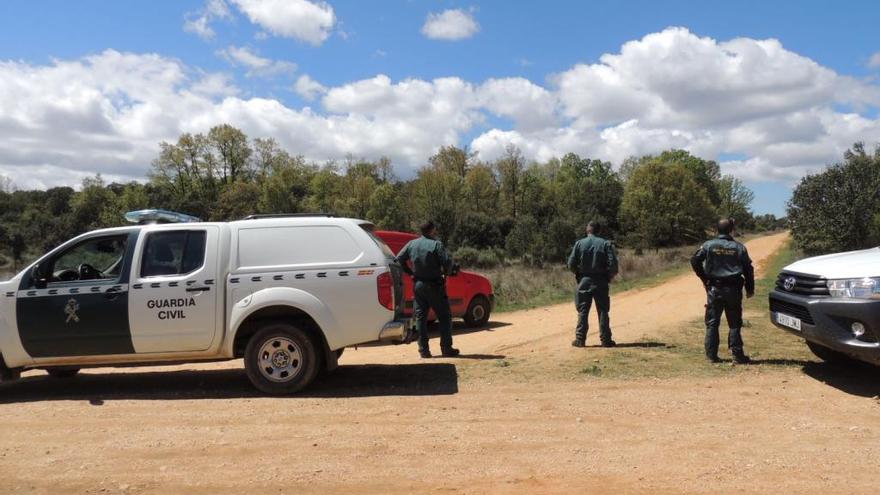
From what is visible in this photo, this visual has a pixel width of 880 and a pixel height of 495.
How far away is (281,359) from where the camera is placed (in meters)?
6.68

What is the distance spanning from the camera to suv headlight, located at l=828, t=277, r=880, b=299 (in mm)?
6059

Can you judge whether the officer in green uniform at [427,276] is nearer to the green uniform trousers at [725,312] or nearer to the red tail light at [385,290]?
the red tail light at [385,290]

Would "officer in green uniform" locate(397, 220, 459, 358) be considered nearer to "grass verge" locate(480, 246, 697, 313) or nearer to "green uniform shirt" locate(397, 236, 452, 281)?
"green uniform shirt" locate(397, 236, 452, 281)

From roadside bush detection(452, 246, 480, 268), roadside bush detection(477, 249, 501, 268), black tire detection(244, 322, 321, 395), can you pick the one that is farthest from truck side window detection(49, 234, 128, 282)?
roadside bush detection(477, 249, 501, 268)

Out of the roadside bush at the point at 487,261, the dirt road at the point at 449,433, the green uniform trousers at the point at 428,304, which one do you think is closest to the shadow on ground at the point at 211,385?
the dirt road at the point at 449,433

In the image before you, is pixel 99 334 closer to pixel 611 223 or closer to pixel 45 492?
pixel 45 492

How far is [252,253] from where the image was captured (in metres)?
6.75

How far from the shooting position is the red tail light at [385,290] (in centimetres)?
663

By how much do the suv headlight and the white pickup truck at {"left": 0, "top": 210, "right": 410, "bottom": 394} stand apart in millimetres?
4484

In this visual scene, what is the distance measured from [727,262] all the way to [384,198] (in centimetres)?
5241

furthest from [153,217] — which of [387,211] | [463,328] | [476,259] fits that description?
[387,211]

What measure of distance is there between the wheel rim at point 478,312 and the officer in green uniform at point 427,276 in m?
4.28

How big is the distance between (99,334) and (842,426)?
23.6ft

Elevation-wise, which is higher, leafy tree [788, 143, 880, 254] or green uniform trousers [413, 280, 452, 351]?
leafy tree [788, 143, 880, 254]
